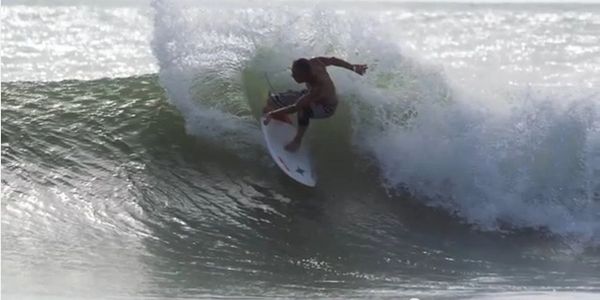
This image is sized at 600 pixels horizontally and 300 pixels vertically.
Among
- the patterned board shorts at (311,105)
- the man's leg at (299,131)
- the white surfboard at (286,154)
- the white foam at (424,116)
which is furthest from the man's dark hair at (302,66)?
the white foam at (424,116)

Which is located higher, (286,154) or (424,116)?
(424,116)

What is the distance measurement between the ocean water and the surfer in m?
0.37

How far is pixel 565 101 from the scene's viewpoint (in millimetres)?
9797

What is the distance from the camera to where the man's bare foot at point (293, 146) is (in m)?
9.31

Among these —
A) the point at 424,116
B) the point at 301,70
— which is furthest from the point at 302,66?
the point at 424,116

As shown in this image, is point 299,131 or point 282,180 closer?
point 282,180

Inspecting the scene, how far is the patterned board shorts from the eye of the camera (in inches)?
364

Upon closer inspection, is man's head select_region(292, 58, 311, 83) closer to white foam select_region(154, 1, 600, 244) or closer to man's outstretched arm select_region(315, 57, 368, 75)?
man's outstretched arm select_region(315, 57, 368, 75)

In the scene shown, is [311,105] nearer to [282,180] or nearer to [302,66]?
[302,66]

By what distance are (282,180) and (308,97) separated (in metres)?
0.65

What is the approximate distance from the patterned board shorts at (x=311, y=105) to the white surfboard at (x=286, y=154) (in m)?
0.16

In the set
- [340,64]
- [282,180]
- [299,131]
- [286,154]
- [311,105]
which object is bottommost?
[282,180]

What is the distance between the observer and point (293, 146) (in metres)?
9.34

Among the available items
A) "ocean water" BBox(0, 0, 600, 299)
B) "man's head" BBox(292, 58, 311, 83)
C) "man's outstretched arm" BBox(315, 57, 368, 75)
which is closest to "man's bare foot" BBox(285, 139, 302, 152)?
"ocean water" BBox(0, 0, 600, 299)
